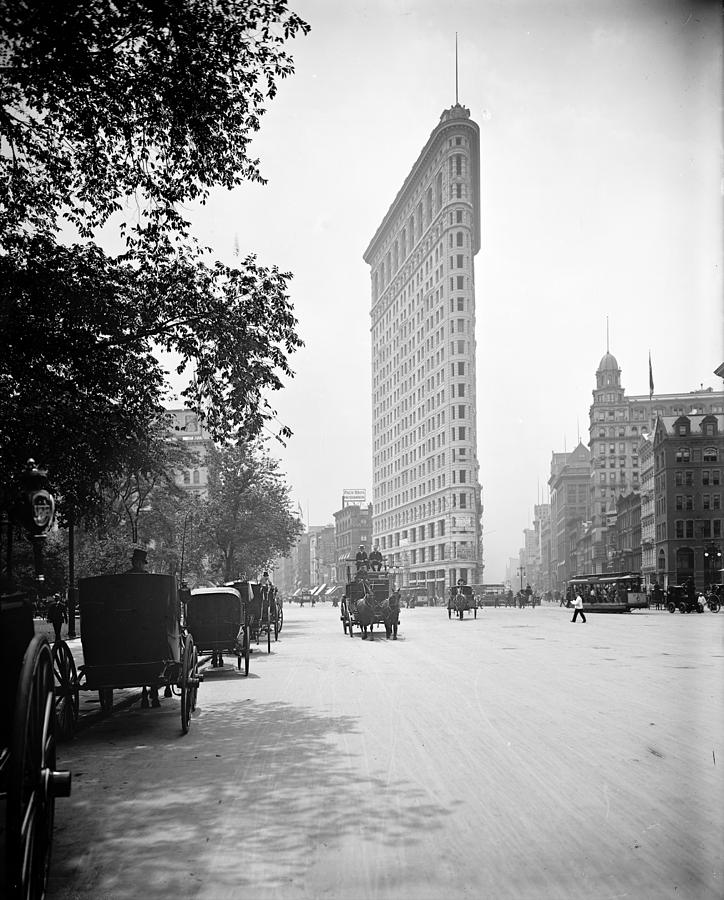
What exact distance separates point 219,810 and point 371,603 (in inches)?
999

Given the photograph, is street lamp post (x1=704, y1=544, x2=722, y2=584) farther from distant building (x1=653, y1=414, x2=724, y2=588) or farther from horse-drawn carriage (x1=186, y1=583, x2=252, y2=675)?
horse-drawn carriage (x1=186, y1=583, x2=252, y2=675)

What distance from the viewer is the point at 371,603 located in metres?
31.7

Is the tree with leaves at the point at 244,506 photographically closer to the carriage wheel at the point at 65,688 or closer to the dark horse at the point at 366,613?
the dark horse at the point at 366,613

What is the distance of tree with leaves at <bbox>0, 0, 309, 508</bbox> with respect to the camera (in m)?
10.4

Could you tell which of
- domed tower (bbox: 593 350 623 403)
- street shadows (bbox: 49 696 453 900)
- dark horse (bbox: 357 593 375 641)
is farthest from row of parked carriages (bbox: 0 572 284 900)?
domed tower (bbox: 593 350 623 403)

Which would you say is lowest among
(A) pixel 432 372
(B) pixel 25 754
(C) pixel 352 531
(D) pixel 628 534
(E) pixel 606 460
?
(D) pixel 628 534

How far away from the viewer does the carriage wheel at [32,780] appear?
383cm

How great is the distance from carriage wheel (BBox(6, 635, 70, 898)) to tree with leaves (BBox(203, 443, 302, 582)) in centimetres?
4027

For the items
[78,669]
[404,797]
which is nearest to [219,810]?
[404,797]

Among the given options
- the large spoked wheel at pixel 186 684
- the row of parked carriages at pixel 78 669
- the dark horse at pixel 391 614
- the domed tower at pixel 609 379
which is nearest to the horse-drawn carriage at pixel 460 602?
the dark horse at pixel 391 614

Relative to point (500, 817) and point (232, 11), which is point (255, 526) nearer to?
point (232, 11)

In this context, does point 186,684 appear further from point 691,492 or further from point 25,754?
point 691,492

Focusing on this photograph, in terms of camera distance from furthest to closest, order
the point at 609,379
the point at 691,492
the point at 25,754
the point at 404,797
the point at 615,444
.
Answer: the point at 609,379 → the point at 615,444 → the point at 691,492 → the point at 404,797 → the point at 25,754

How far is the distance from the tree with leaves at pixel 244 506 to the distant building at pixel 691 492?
56.6 m
